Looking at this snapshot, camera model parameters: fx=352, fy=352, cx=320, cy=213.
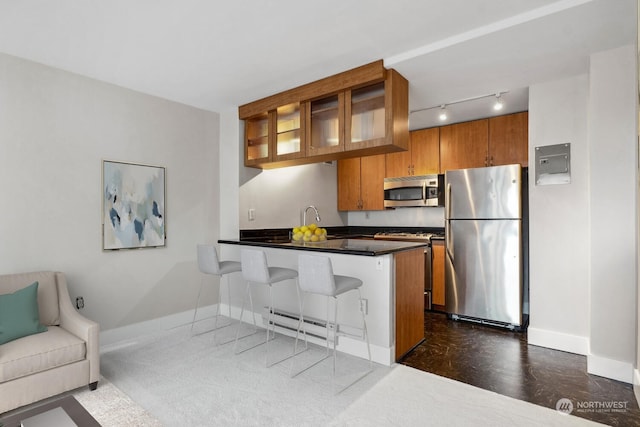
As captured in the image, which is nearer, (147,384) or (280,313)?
(147,384)

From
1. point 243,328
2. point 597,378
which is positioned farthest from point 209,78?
point 597,378

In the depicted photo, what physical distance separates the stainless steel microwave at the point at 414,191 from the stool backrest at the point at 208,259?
273 cm

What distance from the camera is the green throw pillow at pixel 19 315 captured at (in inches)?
92.7

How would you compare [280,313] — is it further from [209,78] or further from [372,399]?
[209,78]

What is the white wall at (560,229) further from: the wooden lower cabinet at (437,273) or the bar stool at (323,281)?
the bar stool at (323,281)

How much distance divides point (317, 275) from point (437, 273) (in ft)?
7.70

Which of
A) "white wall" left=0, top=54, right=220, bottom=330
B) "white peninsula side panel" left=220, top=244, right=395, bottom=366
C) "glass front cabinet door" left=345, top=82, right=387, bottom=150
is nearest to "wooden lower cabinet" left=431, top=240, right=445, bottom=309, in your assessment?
"white peninsula side panel" left=220, top=244, right=395, bottom=366

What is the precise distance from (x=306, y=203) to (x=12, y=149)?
3251 millimetres

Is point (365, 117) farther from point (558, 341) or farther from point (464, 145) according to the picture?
point (558, 341)

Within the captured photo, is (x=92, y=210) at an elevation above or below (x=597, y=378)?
above

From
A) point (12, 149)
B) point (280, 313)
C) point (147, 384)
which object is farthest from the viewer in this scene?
point (280, 313)

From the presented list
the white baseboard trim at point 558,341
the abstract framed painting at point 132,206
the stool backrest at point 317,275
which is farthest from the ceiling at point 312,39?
the white baseboard trim at point 558,341

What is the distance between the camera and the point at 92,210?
331 centimetres

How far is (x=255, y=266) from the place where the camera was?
308 centimetres
